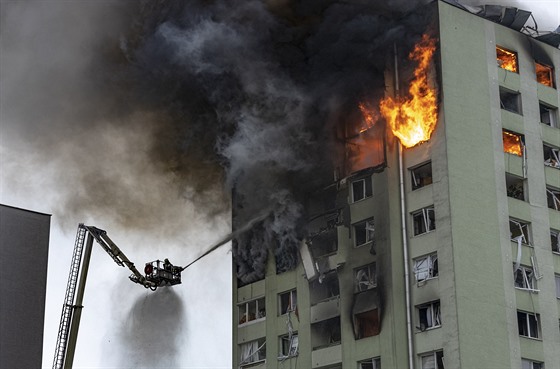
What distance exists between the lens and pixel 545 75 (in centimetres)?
5881

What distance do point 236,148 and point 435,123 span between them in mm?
10863

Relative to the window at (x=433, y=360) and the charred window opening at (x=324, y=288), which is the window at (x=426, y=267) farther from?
the charred window opening at (x=324, y=288)

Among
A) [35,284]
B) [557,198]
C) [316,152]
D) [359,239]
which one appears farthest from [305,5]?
[35,284]

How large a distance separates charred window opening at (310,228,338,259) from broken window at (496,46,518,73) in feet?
38.6

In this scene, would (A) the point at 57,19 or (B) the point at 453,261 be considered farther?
(A) the point at 57,19

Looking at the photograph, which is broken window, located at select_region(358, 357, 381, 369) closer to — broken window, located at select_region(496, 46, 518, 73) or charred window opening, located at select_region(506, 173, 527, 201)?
charred window opening, located at select_region(506, 173, 527, 201)

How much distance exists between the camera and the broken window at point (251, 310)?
200ft

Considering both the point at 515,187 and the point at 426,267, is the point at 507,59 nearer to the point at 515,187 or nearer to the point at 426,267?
the point at 515,187

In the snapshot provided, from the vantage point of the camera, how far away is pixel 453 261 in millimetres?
50375

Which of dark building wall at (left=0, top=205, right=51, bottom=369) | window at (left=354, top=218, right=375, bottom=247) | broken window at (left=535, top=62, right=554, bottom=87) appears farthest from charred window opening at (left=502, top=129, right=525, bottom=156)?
dark building wall at (left=0, top=205, right=51, bottom=369)

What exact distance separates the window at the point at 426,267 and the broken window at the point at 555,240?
684 centimetres

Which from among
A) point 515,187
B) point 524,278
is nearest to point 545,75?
point 515,187

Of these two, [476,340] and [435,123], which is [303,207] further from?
[476,340]

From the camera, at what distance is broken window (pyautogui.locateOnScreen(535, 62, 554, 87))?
5847 centimetres
